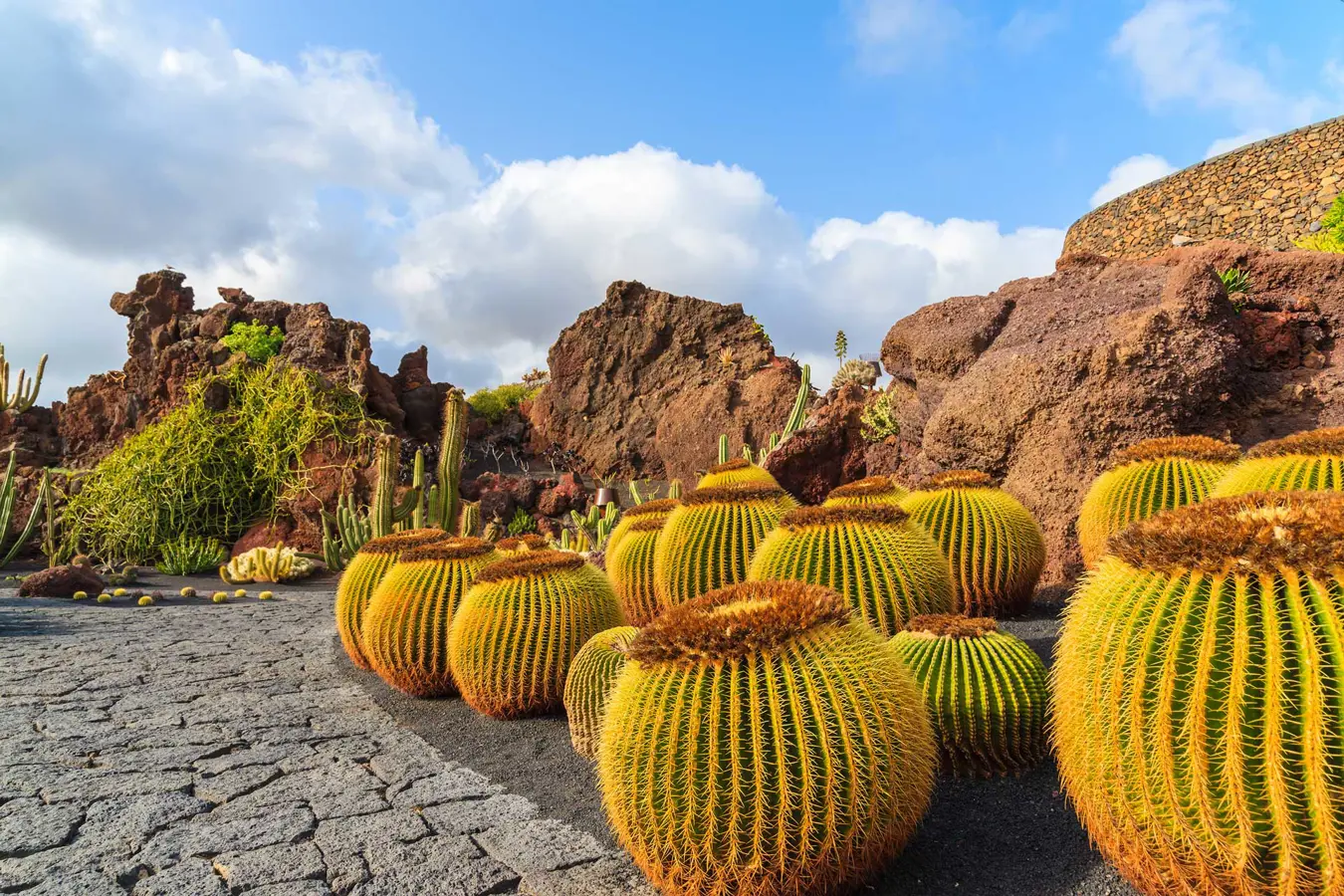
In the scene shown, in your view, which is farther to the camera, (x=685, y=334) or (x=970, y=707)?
(x=685, y=334)

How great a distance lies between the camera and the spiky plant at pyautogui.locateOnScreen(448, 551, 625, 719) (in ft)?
12.9

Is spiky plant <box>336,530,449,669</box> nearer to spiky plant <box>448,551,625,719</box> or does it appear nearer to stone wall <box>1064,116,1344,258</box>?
spiky plant <box>448,551,625,719</box>

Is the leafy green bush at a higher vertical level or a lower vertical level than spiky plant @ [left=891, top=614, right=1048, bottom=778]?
higher

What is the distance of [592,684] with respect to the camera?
341 centimetres

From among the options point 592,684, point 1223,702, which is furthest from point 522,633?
point 1223,702

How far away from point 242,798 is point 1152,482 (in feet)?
14.3

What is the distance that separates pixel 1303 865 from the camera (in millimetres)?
1788

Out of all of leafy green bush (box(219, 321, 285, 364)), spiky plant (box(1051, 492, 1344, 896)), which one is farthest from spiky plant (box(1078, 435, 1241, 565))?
leafy green bush (box(219, 321, 285, 364))

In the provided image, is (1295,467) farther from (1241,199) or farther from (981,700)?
(1241,199)

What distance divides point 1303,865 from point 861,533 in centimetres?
195

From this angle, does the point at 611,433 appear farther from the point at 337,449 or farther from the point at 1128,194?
the point at 1128,194

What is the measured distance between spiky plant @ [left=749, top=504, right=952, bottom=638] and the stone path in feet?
4.52

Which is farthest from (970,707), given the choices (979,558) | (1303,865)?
(979,558)

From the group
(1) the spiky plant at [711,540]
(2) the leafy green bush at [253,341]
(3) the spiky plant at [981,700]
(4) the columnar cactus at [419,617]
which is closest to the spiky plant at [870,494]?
(1) the spiky plant at [711,540]
